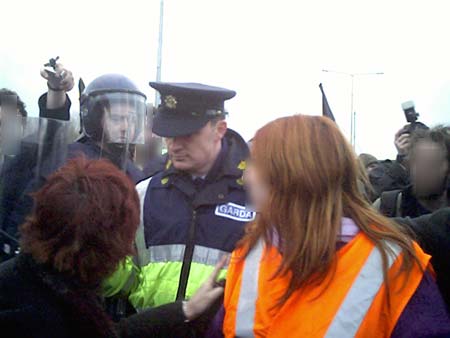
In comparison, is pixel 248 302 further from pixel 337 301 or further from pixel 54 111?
pixel 54 111

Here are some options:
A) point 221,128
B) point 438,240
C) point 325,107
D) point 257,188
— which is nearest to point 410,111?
point 325,107

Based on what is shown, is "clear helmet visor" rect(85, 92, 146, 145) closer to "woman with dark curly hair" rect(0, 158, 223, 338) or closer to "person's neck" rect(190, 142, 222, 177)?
"person's neck" rect(190, 142, 222, 177)

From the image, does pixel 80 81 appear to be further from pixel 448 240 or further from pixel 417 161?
pixel 448 240

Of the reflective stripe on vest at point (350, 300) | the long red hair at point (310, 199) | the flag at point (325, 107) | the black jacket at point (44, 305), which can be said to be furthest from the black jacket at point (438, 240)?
the flag at point (325, 107)

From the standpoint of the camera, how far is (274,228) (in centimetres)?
198

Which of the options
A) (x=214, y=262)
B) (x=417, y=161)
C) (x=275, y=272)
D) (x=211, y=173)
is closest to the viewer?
(x=275, y=272)

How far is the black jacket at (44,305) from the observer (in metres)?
1.88

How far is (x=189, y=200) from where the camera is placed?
280cm

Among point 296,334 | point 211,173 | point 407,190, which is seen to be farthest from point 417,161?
point 296,334

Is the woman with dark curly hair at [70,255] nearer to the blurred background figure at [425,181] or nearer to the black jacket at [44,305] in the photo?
the black jacket at [44,305]

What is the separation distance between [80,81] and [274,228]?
2670 mm

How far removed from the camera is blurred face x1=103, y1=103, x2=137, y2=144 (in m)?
3.50

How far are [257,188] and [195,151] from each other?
901mm

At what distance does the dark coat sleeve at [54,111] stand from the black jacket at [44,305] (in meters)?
2.05
